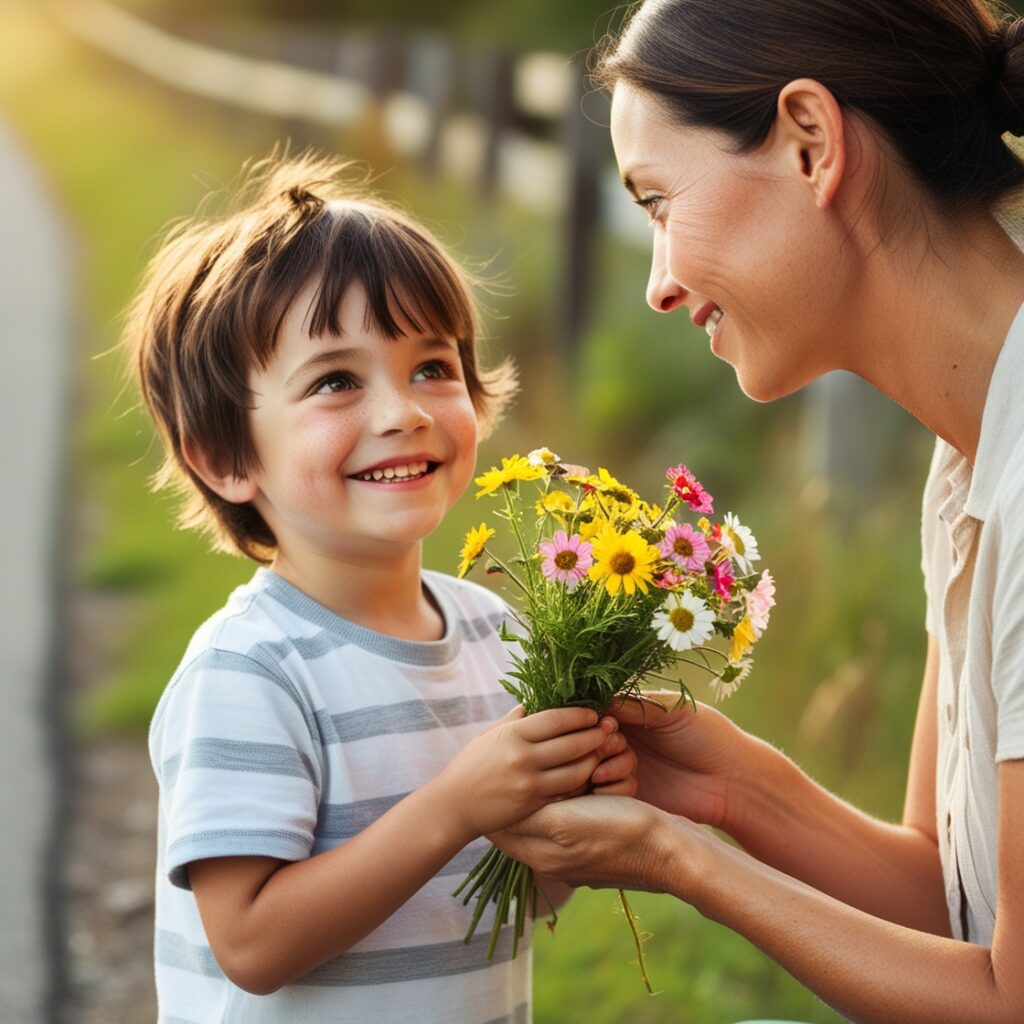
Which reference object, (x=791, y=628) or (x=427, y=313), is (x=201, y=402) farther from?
(x=791, y=628)

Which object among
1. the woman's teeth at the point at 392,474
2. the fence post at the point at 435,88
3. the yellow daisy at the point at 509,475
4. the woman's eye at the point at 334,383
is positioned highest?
the fence post at the point at 435,88

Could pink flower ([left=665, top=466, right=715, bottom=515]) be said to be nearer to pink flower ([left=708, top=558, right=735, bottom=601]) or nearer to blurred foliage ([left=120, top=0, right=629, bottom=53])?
pink flower ([left=708, top=558, right=735, bottom=601])

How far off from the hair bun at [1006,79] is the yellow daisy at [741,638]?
33.8 inches

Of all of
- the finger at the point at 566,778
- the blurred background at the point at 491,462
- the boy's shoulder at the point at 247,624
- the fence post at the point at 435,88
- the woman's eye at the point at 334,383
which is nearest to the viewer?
the finger at the point at 566,778

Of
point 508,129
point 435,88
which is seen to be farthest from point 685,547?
point 435,88

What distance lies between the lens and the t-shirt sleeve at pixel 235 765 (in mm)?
2143

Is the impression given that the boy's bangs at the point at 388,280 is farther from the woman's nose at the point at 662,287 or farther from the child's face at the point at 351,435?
the woman's nose at the point at 662,287

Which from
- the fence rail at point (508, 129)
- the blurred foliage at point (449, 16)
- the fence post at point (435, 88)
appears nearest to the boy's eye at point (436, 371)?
the fence rail at point (508, 129)

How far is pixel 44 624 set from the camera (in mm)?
6070

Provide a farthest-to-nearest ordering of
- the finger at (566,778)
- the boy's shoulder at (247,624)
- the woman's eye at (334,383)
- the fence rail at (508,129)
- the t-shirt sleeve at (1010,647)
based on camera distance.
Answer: the fence rail at (508,129) → the woman's eye at (334,383) → the boy's shoulder at (247,624) → the finger at (566,778) → the t-shirt sleeve at (1010,647)

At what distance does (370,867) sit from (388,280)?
35.3 inches

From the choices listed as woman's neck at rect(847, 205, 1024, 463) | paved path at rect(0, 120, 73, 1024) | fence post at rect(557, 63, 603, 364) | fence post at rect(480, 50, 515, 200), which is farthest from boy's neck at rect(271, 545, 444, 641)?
fence post at rect(480, 50, 515, 200)

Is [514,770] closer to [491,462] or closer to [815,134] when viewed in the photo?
[815,134]

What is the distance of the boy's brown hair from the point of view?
2.43 m
